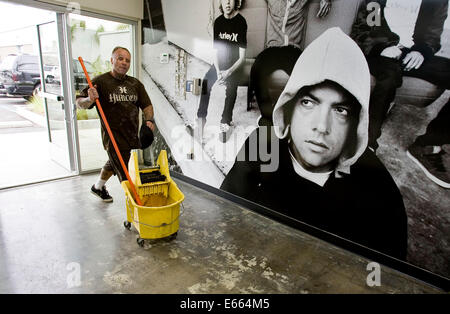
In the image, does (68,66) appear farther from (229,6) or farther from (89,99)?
(229,6)

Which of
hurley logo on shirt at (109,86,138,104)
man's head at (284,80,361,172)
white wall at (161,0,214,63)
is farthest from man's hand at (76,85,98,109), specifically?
man's head at (284,80,361,172)

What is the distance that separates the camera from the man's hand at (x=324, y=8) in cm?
223

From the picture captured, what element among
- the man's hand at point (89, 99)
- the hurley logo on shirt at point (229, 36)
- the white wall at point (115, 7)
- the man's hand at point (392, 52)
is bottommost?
the man's hand at point (89, 99)

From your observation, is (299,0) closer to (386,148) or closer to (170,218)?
(386,148)

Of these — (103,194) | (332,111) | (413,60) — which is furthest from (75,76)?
(413,60)

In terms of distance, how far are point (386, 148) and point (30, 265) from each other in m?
2.86

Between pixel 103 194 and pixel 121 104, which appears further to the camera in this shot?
pixel 103 194

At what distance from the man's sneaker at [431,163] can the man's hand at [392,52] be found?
671 millimetres

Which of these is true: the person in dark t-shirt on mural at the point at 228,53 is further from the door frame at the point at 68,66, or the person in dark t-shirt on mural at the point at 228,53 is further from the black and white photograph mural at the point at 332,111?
the door frame at the point at 68,66

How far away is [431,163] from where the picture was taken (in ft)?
6.27

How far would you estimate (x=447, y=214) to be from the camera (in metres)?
1.88

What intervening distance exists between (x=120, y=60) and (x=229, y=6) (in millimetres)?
1321

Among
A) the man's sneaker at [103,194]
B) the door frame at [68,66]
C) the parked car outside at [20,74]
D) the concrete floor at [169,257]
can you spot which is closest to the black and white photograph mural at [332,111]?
the concrete floor at [169,257]

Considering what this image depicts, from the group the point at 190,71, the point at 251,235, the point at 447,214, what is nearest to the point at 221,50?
the point at 190,71
